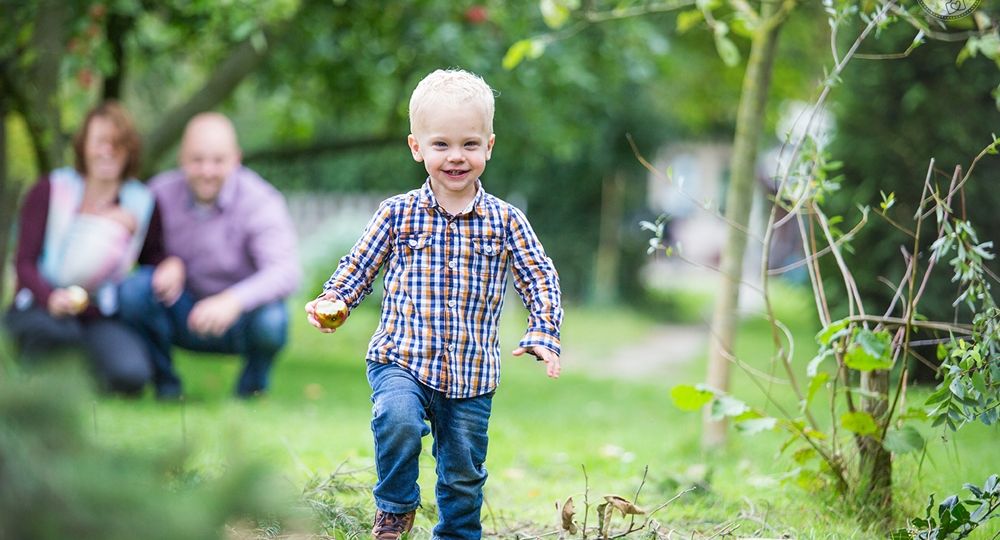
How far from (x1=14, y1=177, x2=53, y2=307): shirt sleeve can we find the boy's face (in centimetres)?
428

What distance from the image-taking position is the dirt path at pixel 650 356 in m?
10.8

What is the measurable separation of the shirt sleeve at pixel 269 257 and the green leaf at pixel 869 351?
4.43m

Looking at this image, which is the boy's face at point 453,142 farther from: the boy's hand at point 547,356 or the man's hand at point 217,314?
the man's hand at point 217,314

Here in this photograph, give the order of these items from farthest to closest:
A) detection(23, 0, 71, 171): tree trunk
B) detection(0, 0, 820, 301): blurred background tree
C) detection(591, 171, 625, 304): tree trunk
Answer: detection(591, 171, 625, 304): tree trunk → detection(0, 0, 820, 301): blurred background tree → detection(23, 0, 71, 171): tree trunk

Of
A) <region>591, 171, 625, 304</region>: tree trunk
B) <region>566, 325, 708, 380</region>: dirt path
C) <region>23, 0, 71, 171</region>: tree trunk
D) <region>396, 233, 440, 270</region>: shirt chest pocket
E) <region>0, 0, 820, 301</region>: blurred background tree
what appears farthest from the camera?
<region>591, 171, 625, 304</region>: tree trunk

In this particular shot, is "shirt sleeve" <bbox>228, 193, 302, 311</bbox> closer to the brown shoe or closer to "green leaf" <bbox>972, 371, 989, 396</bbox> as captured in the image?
the brown shoe

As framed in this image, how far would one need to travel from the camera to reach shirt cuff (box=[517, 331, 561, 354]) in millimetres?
2783

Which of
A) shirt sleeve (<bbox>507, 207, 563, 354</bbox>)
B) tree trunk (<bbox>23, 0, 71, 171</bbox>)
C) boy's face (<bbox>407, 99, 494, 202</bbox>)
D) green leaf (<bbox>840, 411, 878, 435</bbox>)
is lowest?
green leaf (<bbox>840, 411, 878, 435</bbox>)

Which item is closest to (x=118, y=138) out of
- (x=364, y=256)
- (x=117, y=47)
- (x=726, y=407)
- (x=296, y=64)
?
(x=117, y=47)

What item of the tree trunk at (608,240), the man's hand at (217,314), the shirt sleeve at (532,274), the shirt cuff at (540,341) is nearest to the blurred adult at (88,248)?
the man's hand at (217,314)

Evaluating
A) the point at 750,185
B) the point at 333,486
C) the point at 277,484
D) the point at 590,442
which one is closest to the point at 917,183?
the point at 750,185

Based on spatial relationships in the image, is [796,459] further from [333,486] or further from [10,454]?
[10,454]

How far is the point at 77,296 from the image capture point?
6.39 metres

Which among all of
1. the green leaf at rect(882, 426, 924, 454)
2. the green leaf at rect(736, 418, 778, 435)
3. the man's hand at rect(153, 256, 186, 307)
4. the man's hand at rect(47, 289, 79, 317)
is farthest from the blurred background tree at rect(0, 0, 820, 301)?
the green leaf at rect(882, 426, 924, 454)
